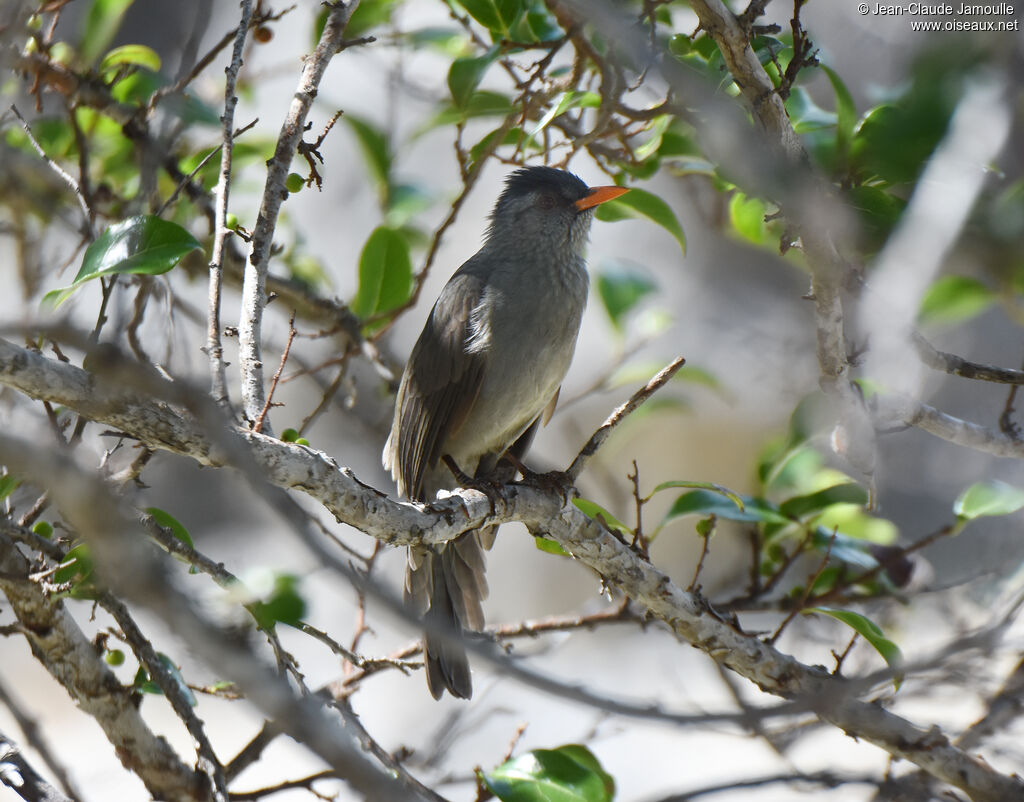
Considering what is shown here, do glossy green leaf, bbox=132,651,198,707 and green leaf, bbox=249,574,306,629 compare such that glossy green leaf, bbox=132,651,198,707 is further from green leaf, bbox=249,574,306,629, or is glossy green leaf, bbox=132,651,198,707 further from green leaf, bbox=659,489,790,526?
green leaf, bbox=659,489,790,526

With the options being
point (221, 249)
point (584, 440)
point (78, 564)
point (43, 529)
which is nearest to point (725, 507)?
point (221, 249)

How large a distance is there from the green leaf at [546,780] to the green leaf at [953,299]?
1.89m

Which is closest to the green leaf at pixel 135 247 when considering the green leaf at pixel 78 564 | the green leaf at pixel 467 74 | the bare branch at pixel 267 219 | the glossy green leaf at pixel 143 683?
the bare branch at pixel 267 219

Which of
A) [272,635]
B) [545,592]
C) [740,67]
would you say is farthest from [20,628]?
[545,592]

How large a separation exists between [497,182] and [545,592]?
144 inches

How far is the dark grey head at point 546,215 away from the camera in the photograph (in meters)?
4.17

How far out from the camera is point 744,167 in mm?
1415

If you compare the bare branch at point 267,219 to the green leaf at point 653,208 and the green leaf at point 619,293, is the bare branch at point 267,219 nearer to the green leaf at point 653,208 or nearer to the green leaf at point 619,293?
the green leaf at point 653,208

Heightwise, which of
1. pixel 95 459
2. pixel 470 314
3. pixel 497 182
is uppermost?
pixel 497 182

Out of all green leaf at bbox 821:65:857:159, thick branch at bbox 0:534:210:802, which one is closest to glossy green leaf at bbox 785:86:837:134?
green leaf at bbox 821:65:857:159

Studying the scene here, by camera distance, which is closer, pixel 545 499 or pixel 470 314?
pixel 545 499

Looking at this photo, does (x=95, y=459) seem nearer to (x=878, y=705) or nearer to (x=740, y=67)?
(x=740, y=67)

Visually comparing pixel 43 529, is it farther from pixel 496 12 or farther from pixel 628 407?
pixel 496 12

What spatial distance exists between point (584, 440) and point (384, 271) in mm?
3488
